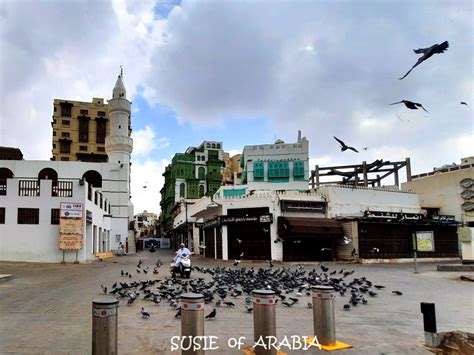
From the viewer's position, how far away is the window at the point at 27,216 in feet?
88.8

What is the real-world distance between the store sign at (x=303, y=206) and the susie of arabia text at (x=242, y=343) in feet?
78.2

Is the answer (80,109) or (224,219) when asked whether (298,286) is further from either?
(80,109)

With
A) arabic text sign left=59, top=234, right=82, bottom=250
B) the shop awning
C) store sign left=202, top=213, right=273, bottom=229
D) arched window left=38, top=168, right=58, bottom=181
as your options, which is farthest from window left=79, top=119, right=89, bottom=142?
the shop awning

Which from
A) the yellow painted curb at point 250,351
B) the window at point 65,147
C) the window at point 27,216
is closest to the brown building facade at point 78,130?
the window at point 65,147

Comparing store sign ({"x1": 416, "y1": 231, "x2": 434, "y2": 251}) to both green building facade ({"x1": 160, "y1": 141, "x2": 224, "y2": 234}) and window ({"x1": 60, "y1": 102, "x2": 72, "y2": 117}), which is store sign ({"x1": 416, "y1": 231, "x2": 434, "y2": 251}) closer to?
green building facade ({"x1": 160, "y1": 141, "x2": 224, "y2": 234})

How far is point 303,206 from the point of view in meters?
32.1

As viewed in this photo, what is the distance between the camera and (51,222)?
90.2 ft

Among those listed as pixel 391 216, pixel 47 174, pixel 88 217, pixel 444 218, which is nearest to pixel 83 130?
pixel 47 174

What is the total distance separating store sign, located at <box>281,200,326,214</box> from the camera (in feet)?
103

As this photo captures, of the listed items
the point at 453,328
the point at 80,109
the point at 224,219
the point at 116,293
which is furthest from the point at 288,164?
the point at 80,109

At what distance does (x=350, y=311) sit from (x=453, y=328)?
2560 mm

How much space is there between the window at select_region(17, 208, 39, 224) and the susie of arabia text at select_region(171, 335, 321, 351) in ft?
76.5

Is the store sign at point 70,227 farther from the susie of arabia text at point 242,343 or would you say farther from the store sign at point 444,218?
the store sign at point 444,218

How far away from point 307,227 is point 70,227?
54.6 feet
